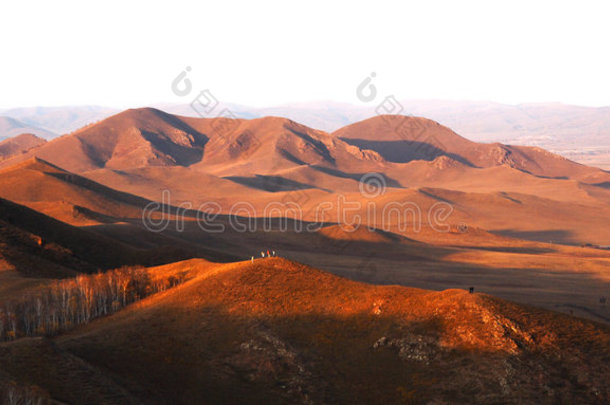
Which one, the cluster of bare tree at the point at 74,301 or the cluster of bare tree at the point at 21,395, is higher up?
the cluster of bare tree at the point at 21,395

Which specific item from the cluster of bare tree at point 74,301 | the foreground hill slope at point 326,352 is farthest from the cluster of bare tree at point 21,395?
the cluster of bare tree at point 74,301

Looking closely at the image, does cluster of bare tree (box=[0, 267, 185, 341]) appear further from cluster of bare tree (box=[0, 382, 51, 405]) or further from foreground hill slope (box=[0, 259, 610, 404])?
cluster of bare tree (box=[0, 382, 51, 405])

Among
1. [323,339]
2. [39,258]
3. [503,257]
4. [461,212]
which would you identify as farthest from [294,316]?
[461,212]

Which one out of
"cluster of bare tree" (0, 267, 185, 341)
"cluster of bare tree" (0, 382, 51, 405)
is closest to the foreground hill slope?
"cluster of bare tree" (0, 382, 51, 405)

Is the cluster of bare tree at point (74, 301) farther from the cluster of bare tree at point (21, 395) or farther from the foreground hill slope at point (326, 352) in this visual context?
the cluster of bare tree at point (21, 395)

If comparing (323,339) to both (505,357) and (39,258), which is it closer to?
(505,357)

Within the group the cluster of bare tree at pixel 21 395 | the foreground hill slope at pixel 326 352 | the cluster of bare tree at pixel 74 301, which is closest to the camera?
the cluster of bare tree at pixel 21 395
